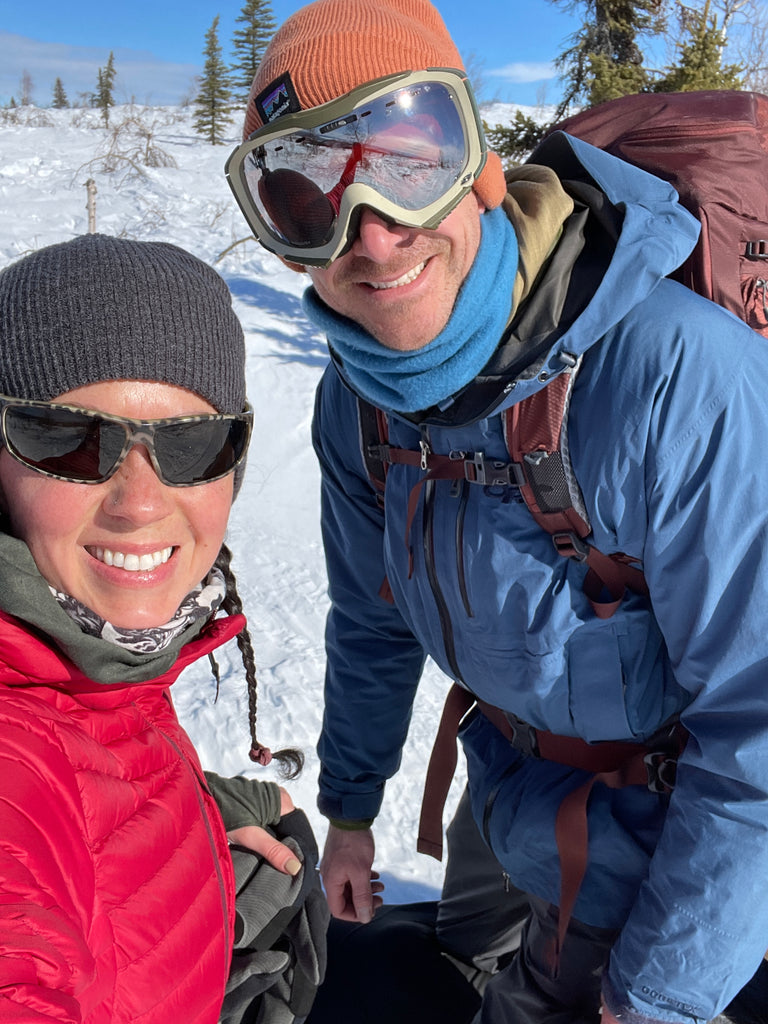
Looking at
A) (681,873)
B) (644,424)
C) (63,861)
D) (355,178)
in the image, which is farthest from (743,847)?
(355,178)

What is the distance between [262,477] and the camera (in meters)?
6.44

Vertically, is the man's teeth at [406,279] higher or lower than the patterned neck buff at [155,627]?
higher

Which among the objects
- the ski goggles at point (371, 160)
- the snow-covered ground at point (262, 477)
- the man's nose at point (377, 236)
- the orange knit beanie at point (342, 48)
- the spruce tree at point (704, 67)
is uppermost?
the spruce tree at point (704, 67)

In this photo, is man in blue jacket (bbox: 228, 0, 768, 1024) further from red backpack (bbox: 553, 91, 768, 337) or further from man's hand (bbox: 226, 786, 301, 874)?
man's hand (bbox: 226, 786, 301, 874)

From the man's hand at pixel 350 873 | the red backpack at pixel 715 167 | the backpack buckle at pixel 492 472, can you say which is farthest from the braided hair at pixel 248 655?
the red backpack at pixel 715 167

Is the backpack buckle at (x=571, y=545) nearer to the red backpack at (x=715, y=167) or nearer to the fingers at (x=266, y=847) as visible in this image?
the red backpack at (x=715, y=167)

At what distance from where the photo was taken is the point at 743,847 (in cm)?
148

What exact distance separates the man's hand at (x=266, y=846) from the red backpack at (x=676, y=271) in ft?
2.91

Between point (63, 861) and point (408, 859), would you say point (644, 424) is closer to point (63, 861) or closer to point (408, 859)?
point (63, 861)

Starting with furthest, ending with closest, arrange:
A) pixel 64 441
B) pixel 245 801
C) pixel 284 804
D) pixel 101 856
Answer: pixel 284 804 < pixel 245 801 < pixel 64 441 < pixel 101 856

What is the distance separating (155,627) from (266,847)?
70cm

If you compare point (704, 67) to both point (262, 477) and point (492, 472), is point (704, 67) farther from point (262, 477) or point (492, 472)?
point (492, 472)

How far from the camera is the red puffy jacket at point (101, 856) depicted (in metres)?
0.94

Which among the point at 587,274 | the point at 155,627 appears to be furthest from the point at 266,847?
the point at 587,274
